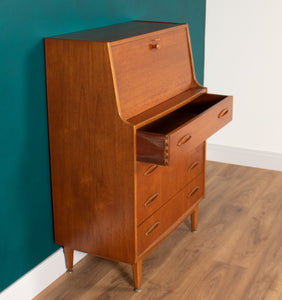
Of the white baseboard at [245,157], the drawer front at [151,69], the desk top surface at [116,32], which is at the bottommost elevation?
the white baseboard at [245,157]

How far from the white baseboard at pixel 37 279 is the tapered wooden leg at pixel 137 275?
365mm

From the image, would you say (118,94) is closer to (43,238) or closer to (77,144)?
(77,144)

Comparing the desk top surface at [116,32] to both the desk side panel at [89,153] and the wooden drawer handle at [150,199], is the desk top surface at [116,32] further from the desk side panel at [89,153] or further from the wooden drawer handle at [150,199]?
the wooden drawer handle at [150,199]

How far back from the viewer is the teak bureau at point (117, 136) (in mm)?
1849

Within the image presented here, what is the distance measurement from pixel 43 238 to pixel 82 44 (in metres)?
0.87

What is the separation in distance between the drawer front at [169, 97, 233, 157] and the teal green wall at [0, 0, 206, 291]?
1.88 ft

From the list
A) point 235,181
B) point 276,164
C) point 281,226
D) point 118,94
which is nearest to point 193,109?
point 118,94

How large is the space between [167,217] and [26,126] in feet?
2.52

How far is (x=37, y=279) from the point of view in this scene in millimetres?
2127

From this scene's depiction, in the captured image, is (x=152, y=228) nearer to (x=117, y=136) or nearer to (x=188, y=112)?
(x=117, y=136)

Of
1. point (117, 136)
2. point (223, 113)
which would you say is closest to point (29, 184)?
point (117, 136)

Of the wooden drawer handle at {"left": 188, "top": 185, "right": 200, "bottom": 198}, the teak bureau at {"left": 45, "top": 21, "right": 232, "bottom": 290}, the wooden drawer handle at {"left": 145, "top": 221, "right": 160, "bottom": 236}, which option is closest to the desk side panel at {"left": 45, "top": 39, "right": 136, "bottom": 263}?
the teak bureau at {"left": 45, "top": 21, "right": 232, "bottom": 290}

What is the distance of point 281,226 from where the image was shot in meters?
2.73

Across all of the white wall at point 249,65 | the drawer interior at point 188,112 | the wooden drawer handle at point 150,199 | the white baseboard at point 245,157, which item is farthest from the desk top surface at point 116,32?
the white baseboard at point 245,157
